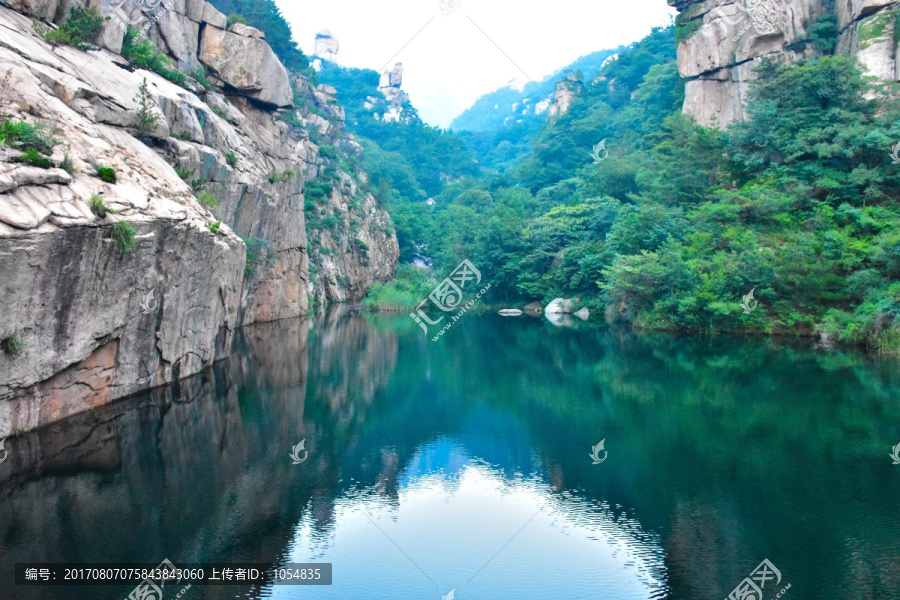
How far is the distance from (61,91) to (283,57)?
3640cm

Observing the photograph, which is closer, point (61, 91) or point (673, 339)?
point (61, 91)

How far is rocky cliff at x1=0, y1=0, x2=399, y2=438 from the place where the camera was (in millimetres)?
10516

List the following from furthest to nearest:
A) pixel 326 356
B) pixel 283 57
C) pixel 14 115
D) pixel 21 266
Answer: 1. pixel 283 57
2. pixel 326 356
3. pixel 14 115
4. pixel 21 266

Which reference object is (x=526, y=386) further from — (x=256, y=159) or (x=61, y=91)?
(x=256, y=159)

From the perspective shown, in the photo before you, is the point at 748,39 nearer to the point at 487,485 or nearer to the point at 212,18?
the point at 212,18

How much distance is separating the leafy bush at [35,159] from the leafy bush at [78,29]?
7.49 metres

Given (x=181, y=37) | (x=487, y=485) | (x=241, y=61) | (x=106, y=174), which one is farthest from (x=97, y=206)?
(x=241, y=61)

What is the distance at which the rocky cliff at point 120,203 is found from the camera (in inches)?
414

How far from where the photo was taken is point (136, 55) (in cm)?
2175

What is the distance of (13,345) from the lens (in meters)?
9.88

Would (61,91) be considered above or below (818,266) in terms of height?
above

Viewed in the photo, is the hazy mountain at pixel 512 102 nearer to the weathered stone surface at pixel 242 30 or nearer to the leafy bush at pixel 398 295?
the leafy bush at pixel 398 295

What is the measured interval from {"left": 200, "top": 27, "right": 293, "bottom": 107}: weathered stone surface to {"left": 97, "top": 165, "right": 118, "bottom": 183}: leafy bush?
19.4m

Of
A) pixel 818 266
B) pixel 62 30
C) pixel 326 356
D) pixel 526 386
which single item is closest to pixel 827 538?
pixel 526 386
